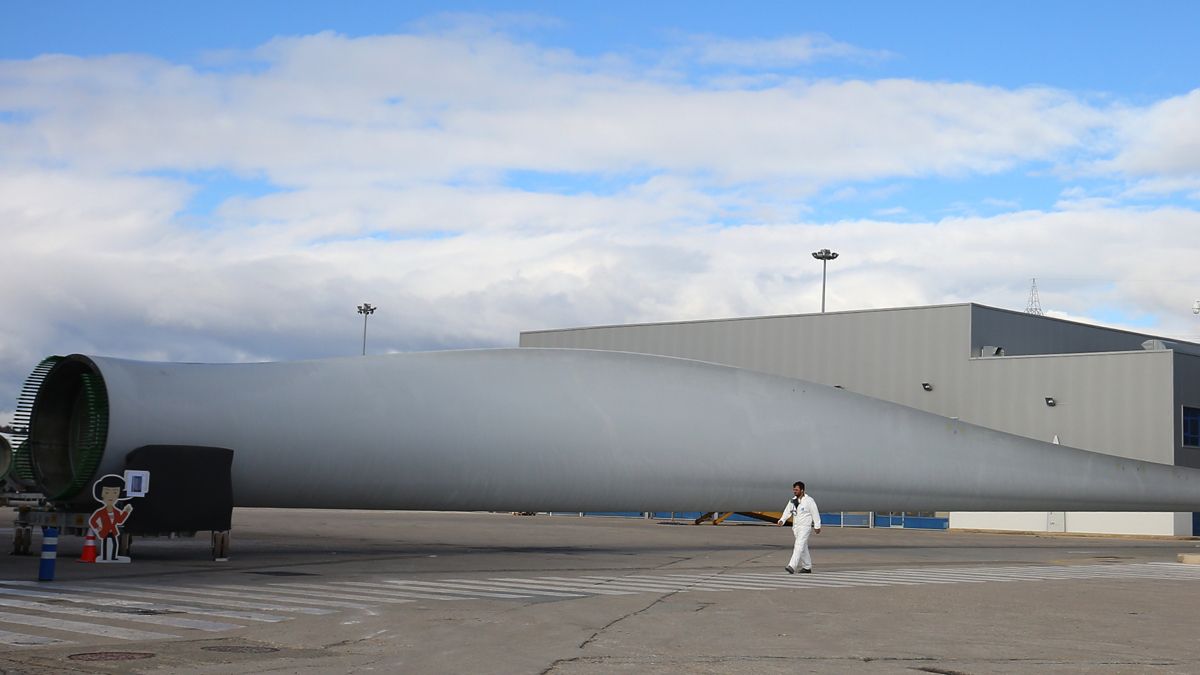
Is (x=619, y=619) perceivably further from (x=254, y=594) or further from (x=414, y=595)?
(x=254, y=594)

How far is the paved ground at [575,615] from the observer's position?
1064cm

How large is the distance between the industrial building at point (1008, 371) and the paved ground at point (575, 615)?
2879 cm

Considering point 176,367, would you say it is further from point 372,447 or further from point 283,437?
point 372,447

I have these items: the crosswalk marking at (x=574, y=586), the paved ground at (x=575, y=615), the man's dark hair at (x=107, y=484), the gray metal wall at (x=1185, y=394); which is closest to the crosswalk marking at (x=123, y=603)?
the paved ground at (x=575, y=615)

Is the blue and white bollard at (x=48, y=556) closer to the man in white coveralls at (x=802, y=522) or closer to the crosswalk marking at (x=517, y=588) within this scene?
the crosswalk marking at (x=517, y=588)

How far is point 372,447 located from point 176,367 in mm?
3894

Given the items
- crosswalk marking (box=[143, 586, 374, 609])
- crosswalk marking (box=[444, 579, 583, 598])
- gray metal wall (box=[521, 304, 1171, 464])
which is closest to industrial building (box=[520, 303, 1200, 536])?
gray metal wall (box=[521, 304, 1171, 464])

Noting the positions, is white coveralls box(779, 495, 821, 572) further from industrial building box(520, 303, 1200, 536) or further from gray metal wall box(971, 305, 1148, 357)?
gray metal wall box(971, 305, 1148, 357)

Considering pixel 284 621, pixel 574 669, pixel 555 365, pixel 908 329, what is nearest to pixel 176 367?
pixel 555 365

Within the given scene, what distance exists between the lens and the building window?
53094 millimetres

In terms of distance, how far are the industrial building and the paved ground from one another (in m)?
28.8

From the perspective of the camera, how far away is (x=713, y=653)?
37.0 ft

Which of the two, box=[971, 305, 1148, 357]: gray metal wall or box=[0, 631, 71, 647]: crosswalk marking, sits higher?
box=[971, 305, 1148, 357]: gray metal wall

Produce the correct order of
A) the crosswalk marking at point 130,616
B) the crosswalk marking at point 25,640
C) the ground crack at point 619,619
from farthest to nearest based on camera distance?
the crosswalk marking at point 130,616, the ground crack at point 619,619, the crosswalk marking at point 25,640
